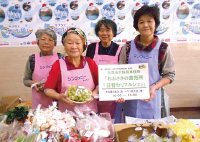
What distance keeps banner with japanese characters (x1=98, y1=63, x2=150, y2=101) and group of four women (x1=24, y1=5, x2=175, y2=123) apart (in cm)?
10

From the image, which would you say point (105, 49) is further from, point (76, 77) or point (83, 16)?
point (83, 16)

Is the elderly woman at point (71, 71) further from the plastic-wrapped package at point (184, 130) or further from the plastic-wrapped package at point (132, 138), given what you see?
the plastic-wrapped package at point (184, 130)

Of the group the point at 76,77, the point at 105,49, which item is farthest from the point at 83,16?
the point at 76,77

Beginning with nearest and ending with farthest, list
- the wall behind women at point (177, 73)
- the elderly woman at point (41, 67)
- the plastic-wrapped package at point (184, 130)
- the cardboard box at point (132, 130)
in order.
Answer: the plastic-wrapped package at point (184, 130) < the cardboard box at point (132, 130) < the elderly woman at point (41, 67) < the wall behind women at point (177, 73)

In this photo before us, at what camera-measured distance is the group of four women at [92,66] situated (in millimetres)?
1613

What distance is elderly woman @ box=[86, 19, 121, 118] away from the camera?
2125 mm

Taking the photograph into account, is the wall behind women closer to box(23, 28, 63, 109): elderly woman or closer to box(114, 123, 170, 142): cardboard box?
box(23, 28, 63, 109): elderly woman

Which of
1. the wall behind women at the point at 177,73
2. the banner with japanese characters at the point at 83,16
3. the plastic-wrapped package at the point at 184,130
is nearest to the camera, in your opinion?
the plastic-wrapped package at the point at 184,130

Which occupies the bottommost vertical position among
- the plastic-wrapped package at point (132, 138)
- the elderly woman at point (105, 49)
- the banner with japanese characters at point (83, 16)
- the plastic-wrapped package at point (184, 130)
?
the plastic-wrapped package at point (132, 138)

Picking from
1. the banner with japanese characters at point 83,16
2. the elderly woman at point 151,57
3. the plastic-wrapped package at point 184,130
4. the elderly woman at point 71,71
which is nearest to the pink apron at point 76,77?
the elderly woman at point 71,71

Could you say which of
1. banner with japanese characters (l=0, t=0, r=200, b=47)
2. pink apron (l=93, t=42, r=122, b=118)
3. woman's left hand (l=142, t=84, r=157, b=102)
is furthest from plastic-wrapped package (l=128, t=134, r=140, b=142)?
banner with japanese characters (l=0, t=0, r=200, b=47)

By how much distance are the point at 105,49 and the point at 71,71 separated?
759 millimetres

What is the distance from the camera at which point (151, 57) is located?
1.71m

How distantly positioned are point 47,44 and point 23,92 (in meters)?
2.27
